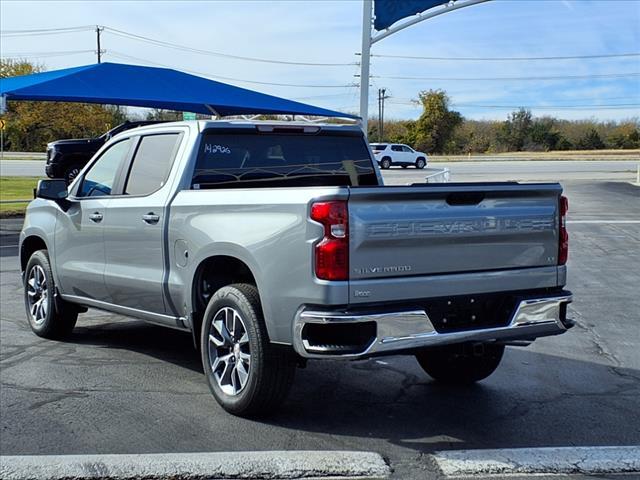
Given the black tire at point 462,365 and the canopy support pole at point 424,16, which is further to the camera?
the canopy support pole at point 424,16

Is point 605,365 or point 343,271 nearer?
point 343,271

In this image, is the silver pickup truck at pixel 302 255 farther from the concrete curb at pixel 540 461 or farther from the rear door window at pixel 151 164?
the concrete curb at pixel 540 461

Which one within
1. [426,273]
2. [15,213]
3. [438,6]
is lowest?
[15,213]

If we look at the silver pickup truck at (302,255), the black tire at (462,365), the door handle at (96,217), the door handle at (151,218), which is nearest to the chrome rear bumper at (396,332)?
the silver pickup truck at (302,255)

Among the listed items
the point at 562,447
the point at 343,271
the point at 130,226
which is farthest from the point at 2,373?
the point at 562,447

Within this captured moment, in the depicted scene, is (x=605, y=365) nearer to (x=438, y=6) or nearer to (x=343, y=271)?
(x=343, y=271)

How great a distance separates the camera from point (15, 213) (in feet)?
66.1

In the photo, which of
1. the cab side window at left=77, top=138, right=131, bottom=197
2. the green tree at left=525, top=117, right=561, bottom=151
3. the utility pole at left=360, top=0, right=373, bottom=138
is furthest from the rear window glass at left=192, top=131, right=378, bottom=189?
the green tree at left=525, top=117, right=561, bottom=151

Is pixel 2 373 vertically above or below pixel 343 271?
below

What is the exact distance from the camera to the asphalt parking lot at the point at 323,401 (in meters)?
4.81

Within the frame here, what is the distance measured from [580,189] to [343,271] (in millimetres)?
23854

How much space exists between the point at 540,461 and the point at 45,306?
16.5 feet

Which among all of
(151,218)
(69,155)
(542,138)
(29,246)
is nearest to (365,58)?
(69,155)

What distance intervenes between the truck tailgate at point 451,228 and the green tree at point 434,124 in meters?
66.7
